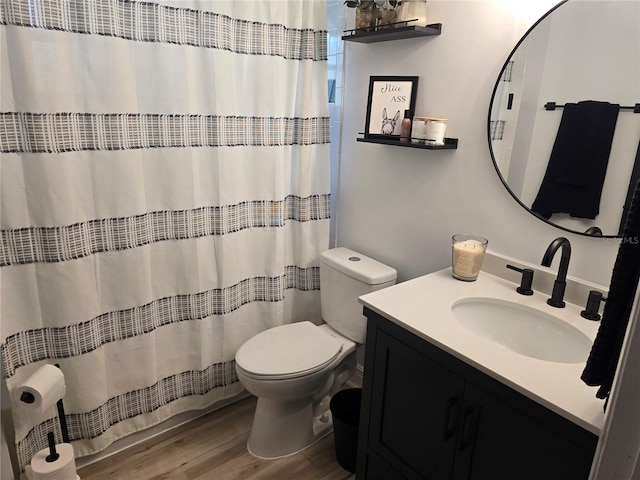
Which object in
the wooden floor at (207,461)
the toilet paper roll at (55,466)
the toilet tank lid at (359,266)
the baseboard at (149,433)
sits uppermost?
the toilet tank lid at (359,266)

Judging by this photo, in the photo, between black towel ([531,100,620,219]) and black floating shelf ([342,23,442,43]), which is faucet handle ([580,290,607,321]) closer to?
black towel ([531,100,620,219])

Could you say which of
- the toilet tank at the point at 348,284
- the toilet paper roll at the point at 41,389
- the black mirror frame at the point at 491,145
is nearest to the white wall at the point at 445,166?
the black mirror frame at the point at 491,145

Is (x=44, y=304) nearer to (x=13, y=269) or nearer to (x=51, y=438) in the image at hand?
(x=13, y=269)

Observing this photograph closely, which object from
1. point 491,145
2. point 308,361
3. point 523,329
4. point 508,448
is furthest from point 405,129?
point 508,448

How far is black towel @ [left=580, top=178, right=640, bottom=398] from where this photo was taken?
0.70m

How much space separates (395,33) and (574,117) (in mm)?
770

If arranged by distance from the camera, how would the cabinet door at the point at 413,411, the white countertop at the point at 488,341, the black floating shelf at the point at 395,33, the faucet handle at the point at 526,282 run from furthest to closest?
the black floating shelf at the point at 395,33
the faucet handle at the point at 526,282
the cabinet door at the point at 413,411
the white countertop at the point at 488,341

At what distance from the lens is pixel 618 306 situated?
28.8 inches

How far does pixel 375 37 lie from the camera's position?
188 cm

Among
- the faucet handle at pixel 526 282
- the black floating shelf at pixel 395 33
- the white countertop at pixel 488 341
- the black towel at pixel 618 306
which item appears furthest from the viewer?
the black floating shelf at pixel 395 33

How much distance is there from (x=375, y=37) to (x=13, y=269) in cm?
166

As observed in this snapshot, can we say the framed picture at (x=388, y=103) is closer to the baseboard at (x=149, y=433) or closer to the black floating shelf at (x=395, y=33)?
the black floating shelf at (x=395, y=33)

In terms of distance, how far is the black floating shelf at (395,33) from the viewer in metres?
1.71

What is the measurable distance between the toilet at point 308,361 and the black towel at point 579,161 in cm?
74
